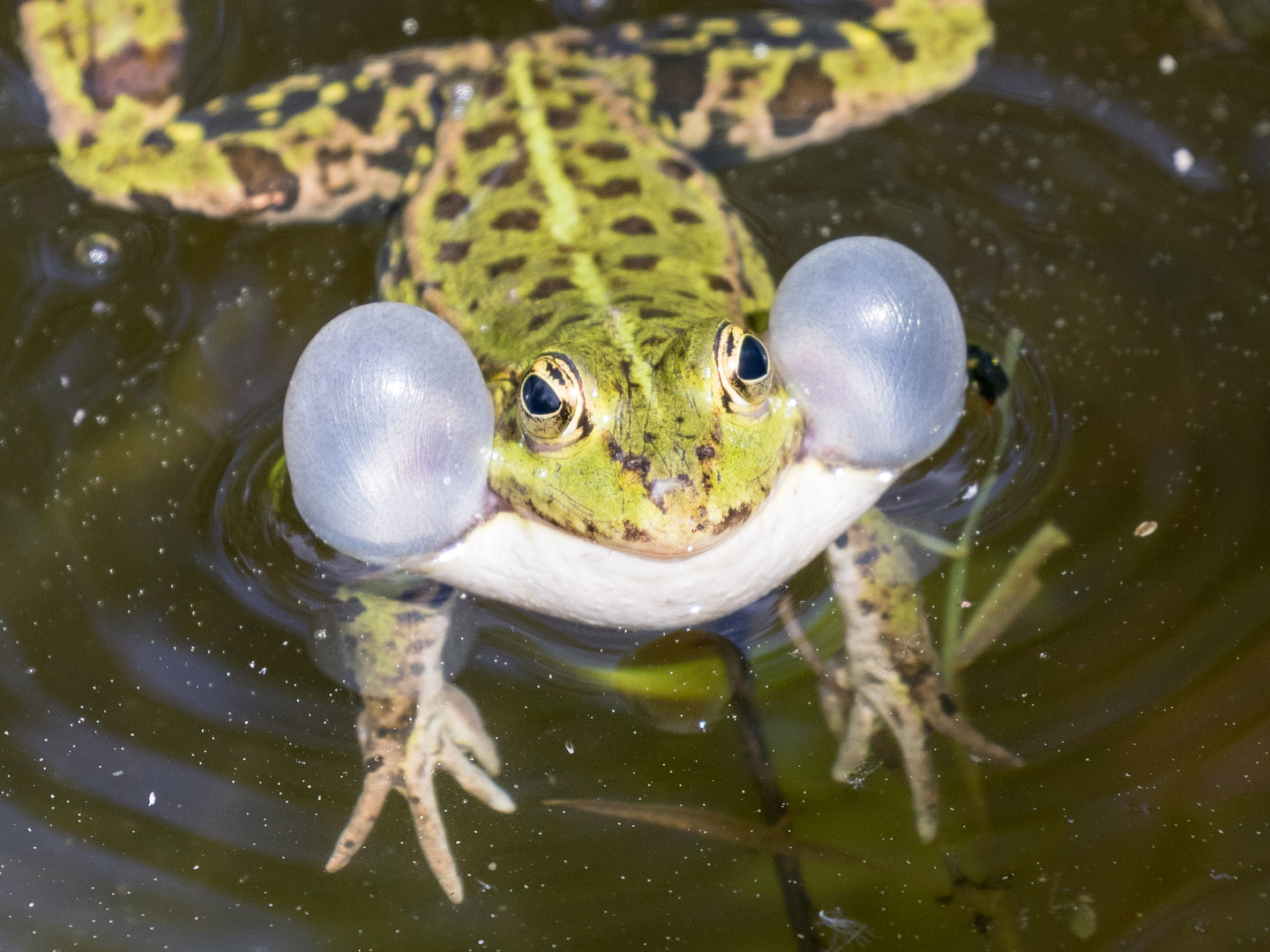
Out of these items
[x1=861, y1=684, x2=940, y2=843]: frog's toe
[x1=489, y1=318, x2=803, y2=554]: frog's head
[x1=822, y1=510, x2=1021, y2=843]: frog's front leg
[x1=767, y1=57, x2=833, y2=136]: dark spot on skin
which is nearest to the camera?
[x1=489, y1=318, x2=803, y2=554]: frog's head

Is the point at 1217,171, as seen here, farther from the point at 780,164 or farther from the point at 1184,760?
the point at 1184,760

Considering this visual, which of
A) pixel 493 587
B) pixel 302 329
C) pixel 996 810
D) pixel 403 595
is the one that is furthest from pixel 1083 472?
pixel 302 329

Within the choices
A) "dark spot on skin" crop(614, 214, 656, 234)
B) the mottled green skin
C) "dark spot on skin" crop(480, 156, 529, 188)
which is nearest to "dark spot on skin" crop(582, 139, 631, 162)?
the mottled green skin

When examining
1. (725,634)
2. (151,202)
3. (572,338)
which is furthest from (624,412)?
(151,202)

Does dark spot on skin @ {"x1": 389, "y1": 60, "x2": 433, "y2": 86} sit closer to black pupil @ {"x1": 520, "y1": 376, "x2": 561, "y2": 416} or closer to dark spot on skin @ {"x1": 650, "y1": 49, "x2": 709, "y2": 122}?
dark spot on skin @ {"x1": 650, "y1": 49, "x2": 709, "y2": 122}

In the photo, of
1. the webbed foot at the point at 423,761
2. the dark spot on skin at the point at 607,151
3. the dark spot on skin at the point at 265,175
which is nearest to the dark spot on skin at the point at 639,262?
the dark spot on skin at the point at 607,151

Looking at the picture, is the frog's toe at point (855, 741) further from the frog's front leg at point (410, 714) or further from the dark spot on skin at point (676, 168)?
the dark spot on skin at point (676, 168)
